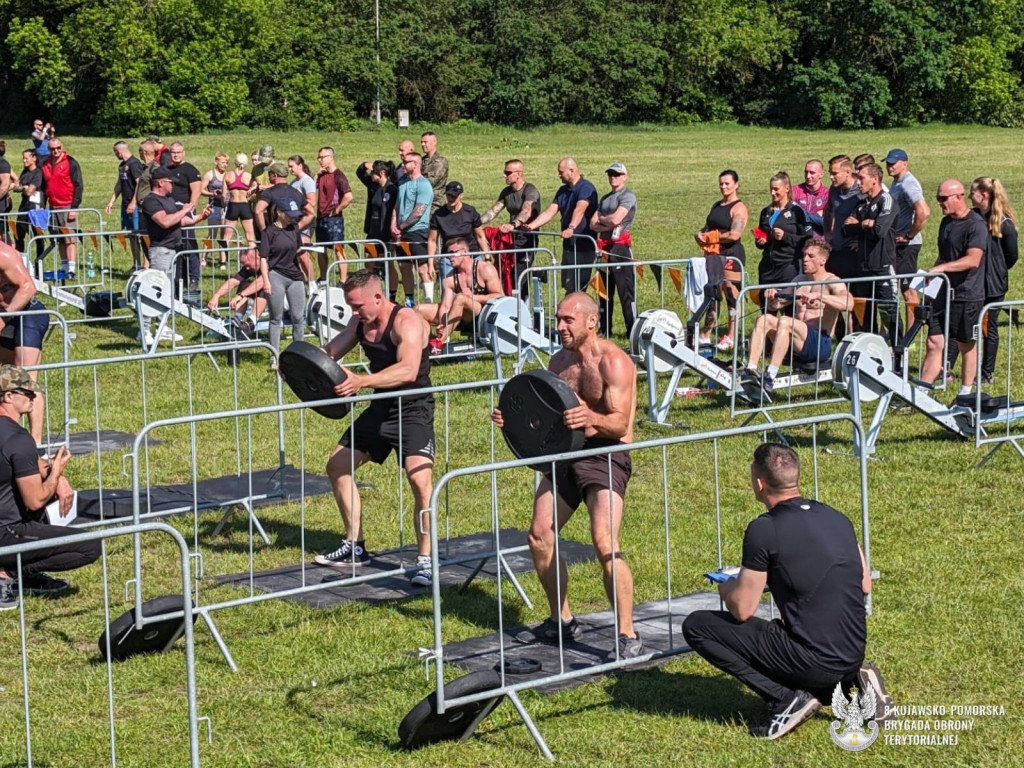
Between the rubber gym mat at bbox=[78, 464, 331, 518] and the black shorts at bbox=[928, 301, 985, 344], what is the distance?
5815mm

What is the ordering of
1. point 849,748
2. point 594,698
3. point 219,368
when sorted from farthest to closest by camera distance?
point 219,368 → point 594,698 → point 849,748

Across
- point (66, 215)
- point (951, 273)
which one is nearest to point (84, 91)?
point (66, 215)

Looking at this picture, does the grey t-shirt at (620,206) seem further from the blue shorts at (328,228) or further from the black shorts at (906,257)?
the blue shorts at (328,228)

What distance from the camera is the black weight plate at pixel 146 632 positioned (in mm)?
7273

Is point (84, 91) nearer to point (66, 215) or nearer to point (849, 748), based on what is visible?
point (66, 215)

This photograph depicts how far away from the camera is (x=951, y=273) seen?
12648mm

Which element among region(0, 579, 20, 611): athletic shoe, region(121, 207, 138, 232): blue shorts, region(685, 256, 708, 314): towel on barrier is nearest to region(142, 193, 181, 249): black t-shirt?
region(121, 207, 138, 232): blue shorts

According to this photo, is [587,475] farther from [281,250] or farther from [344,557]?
[281,250]

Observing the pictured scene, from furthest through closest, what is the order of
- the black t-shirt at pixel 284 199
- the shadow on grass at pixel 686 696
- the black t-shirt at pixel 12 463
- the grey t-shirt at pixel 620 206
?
the grey t-shirt at pixel 620 206
the black t-shirt at pixel 284 199
the black t-shirt at pixel 12 463
the shadow on grass at pixel 686 696

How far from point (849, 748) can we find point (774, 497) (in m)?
1.08

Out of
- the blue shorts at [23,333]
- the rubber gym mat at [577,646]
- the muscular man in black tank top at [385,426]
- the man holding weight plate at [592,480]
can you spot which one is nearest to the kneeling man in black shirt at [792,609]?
the rubber gym mat at [577,646]

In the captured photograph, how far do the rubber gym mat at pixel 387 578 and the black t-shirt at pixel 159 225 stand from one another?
9.17 metres

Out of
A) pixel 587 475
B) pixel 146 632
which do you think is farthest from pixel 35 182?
pixel 587 475

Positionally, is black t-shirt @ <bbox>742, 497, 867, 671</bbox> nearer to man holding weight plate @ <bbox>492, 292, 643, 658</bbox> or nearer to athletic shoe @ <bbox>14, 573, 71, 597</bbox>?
man holding weight plate @ <bbox>492, 292, 643, 658</bbox>
